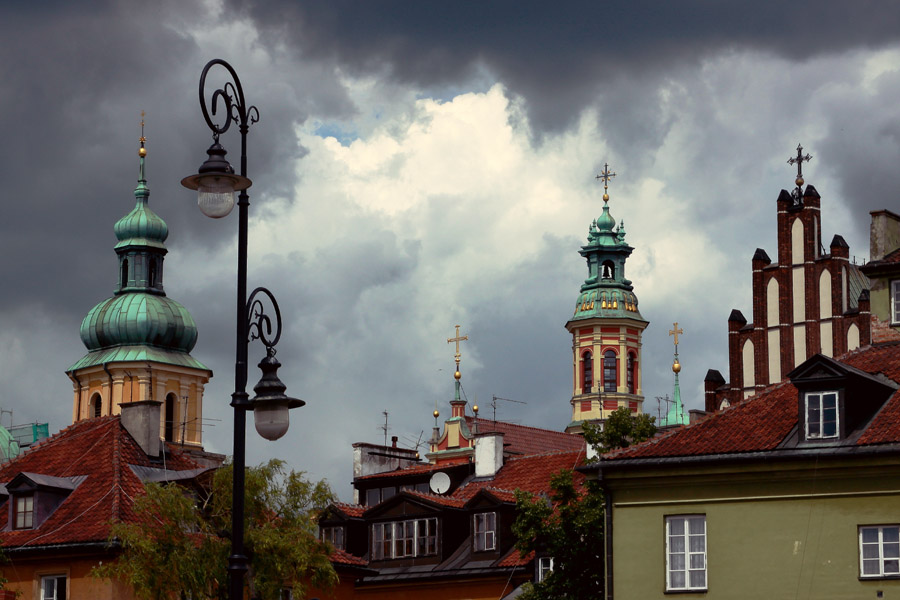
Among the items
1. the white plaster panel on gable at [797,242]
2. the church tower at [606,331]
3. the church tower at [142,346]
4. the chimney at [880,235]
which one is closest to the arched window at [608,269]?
the church tower at [606,331]

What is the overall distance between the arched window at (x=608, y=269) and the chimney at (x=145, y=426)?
75771 millimetres

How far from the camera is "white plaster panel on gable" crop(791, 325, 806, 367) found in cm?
7212

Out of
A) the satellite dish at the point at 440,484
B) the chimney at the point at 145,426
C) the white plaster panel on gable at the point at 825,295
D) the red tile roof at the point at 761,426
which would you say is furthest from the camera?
the white plaster panel on gable at the point at 825,295

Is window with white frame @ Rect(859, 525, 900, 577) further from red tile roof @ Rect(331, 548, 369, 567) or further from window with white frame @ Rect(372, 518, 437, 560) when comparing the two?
window with white frame @ Rect(372, 518, 437, 560)

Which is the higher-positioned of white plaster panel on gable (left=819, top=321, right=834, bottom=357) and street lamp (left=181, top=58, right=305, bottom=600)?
white plaster panel on gable (left=819, top=321, right=834, bottom=357)

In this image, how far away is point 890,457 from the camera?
34.7m

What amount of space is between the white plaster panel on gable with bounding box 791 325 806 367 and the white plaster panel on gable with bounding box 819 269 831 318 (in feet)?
2.95

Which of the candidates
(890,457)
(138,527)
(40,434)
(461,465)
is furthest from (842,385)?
(40,434)

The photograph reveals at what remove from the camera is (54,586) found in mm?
46406

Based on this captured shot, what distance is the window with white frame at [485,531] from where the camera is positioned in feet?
180

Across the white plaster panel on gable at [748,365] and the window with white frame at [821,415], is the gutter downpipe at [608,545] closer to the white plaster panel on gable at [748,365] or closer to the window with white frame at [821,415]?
the window with white frame at [821,415]

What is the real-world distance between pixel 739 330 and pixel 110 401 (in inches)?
1953

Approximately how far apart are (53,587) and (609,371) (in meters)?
79.7

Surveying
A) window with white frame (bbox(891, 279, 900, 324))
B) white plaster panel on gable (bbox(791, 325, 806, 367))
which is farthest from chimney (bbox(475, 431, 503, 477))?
window with white frame (bbox(891, 279, 900, 324))
